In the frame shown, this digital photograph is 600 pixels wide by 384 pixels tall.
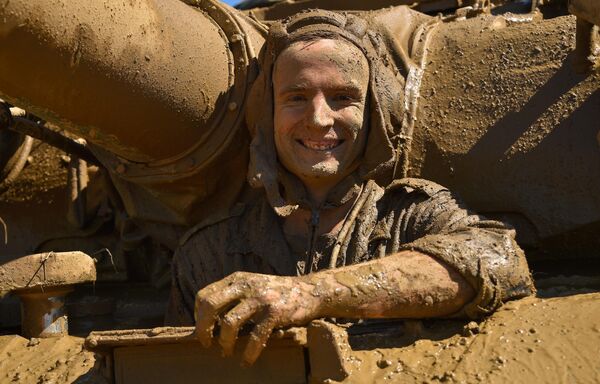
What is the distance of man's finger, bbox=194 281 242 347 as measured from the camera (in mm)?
3072

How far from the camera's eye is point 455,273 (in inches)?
136

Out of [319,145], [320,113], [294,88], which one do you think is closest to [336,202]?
[319,145]

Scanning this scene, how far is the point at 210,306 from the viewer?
3.07 metres

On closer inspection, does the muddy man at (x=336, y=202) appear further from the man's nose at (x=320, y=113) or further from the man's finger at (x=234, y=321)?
the man's finger at (x=234, y=321)

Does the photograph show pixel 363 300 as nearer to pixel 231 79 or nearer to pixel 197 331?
pixel 197 331

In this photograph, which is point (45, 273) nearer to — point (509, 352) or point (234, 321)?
point (234, 321)

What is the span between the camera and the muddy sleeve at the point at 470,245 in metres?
3.44

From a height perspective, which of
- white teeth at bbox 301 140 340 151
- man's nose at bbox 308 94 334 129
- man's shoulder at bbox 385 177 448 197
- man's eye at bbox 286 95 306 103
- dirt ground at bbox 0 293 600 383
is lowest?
dirt ground at bbox 0 293 600 383

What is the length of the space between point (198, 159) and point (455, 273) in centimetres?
133

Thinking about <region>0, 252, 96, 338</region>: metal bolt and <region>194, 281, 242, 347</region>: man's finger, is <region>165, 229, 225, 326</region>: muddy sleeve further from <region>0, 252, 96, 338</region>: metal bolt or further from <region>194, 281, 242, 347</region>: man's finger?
<region>194, 281, 242, 347</region>: man's finger

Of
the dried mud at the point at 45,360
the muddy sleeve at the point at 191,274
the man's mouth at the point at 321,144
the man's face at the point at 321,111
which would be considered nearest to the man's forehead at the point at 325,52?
the man's face at the point at 321,111

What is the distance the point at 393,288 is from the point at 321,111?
32.1 inches

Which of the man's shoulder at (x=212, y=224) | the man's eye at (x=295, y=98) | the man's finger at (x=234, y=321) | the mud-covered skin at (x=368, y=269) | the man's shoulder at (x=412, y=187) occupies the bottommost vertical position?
the man's finger at (x=234, y=321)

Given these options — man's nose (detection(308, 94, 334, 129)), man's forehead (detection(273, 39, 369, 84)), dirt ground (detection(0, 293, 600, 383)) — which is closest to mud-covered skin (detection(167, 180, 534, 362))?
dirt ground (detection(0, 293, 600, 383))
